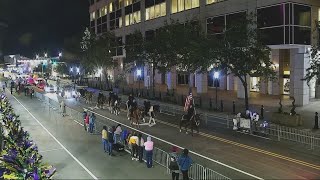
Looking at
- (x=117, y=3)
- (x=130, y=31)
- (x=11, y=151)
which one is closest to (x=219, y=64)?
(x=11, y=151)

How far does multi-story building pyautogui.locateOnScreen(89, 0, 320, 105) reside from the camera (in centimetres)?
3722

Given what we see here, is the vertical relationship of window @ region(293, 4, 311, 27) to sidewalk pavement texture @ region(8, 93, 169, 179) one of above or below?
above

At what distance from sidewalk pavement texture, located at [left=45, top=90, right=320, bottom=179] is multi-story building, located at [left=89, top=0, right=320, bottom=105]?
14.3 m

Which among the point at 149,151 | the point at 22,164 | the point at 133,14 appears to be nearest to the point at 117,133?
the point at 149,151

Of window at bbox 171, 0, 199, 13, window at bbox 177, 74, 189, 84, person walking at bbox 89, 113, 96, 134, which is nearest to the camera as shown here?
person walking at bbox 89, 113, 96, 134

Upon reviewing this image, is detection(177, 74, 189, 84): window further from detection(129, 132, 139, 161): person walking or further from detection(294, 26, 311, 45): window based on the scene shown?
detection(129, 132, 139, 161): person walking

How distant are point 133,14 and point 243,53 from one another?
4501cm

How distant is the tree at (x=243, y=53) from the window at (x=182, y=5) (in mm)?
21005

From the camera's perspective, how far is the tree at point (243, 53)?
100ft

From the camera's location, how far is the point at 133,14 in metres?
72.9

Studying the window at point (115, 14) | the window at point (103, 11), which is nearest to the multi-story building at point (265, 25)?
the window at point (115, 14)

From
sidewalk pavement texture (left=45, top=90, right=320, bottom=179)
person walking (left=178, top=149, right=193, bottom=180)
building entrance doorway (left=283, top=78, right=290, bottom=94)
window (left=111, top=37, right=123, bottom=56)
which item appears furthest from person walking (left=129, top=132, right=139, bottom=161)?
window (left=111, top=37, right=123, bottom=56)

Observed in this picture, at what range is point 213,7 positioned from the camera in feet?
158

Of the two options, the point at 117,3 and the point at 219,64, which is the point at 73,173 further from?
the point at 117,3
